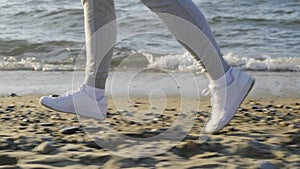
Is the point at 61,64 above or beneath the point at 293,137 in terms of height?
beneath

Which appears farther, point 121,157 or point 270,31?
point 270,31

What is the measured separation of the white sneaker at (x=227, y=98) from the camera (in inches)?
110

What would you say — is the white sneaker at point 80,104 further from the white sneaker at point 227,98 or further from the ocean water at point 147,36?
the ocean water at point 147,36

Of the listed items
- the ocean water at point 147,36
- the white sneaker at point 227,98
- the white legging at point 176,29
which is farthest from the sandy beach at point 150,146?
the ocean water at point 147,36

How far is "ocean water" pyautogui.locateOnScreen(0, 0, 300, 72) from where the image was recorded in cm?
720

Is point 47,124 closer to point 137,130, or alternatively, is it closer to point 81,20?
point 137,130

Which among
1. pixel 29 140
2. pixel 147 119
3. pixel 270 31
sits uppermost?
pixel 29 140

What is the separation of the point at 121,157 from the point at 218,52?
654 mm

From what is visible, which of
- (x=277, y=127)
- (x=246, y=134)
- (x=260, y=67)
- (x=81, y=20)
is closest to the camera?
(x=246, y=134)

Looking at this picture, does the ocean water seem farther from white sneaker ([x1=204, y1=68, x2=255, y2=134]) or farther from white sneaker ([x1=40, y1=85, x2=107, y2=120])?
white sneaker ([x1=204, y1=68, x2=255, y2=134])

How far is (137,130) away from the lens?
3207 millimetres

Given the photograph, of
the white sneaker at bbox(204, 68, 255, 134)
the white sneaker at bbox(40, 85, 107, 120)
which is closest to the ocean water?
the white sneaker at bbox(40, 85, 107, 120)

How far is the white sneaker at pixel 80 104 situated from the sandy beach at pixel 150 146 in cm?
12

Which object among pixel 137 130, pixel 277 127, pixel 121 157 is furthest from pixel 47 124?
pixel 277 127
